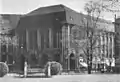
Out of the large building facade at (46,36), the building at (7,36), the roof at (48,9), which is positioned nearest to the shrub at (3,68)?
the building at (7,36)

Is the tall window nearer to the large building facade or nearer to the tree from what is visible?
the large building facade

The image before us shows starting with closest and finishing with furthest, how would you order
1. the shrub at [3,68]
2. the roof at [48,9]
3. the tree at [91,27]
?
1. the roof at [48,9]
2. the shrub at [3,68]
3. the tree at [91,27]

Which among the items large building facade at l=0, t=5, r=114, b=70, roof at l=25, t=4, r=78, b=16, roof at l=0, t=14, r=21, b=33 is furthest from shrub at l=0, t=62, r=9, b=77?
roof at l=25, t=4, r=78, b=16

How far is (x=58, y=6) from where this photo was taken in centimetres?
251

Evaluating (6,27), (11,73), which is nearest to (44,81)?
(11,73)

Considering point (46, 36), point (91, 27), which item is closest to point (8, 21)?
point (46, 36)

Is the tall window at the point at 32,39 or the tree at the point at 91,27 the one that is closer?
the tall window at the point at 32,39

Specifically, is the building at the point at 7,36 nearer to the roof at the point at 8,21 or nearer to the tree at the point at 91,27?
the roof at the point at 8,21

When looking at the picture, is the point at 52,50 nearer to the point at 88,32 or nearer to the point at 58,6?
the point at 58,6

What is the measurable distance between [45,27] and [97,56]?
1083 millimetres

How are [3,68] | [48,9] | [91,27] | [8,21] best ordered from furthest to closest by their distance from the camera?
[91,27]
[3,68]
[8,21]
[48,9]

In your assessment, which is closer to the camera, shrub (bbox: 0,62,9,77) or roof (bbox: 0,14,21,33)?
roof (bbox: 0,14,21,33)

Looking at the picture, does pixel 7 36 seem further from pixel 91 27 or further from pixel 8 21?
pixel 91 27

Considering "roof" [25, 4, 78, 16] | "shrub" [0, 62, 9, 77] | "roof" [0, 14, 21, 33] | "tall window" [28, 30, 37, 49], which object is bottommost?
"shrub" [0, 62, 9, 77]
